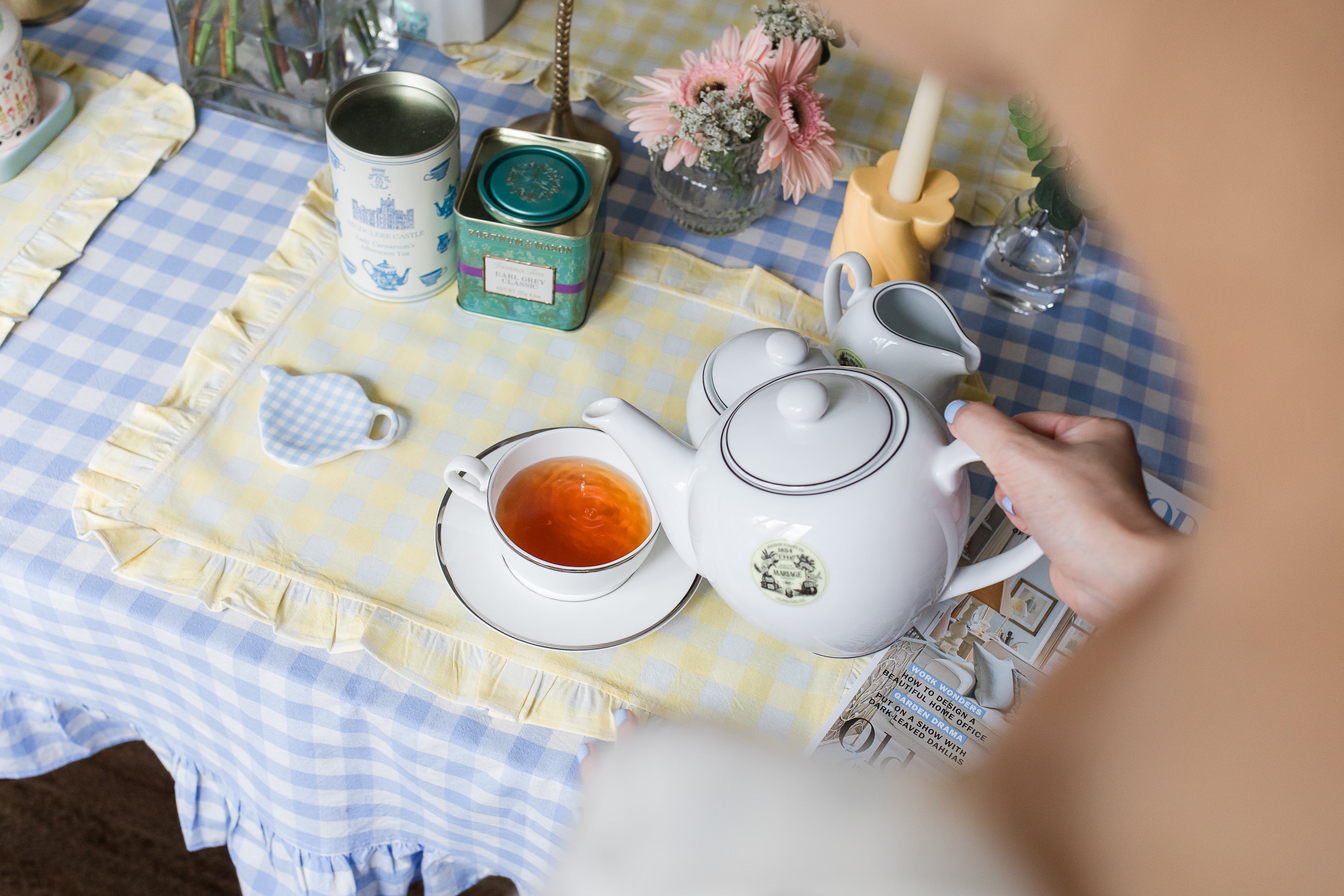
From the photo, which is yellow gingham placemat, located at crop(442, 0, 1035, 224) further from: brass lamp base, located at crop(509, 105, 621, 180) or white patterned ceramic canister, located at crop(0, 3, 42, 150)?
white patterned ceramic canister, located at crop(0, 3, 42, 150)

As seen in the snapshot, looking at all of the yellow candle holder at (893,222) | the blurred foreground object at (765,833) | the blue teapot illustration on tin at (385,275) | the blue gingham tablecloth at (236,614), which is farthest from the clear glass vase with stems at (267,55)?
the blurred foreground object at (765,833)

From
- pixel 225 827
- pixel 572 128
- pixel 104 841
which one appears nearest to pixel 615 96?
pixel 572 128

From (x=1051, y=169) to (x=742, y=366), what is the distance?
15.8 inches

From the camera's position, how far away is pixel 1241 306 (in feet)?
0.57

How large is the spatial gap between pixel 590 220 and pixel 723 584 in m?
0.36

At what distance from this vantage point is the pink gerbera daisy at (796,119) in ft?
2.61

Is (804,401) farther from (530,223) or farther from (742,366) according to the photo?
(530,223)

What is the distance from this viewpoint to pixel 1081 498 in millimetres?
514

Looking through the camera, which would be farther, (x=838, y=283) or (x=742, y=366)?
(x=838, y=283)

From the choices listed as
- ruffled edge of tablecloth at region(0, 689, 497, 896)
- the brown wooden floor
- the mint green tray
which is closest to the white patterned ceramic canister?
the mint green tray

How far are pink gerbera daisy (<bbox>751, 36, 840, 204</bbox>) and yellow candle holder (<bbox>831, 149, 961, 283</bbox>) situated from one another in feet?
0.20

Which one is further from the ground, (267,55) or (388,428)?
(267,55)

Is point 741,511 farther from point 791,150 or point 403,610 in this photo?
point 791,150

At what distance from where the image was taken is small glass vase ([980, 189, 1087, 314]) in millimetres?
916
